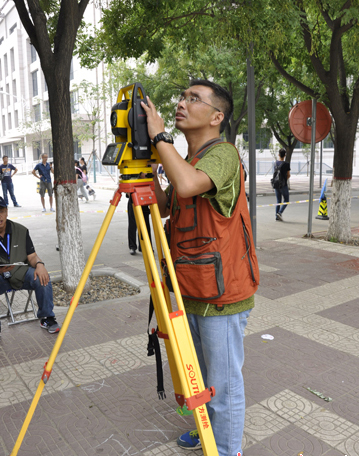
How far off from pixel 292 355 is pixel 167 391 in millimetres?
1180

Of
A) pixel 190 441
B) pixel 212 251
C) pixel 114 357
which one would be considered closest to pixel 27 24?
pixel 114 357

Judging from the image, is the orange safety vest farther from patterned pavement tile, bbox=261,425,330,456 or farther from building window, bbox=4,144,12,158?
building window, bbox=4,144,12,158

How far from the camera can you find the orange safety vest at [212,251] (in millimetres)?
2105

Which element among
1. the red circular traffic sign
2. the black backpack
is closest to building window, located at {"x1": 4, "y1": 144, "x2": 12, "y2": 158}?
the black backpack

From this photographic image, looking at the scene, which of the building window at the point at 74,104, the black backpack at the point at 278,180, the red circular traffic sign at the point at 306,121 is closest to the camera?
the red circular traffic sign at the point at 306,121

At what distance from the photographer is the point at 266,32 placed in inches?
239

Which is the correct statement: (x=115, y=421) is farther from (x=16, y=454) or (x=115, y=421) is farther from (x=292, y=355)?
(x=292, y=355)

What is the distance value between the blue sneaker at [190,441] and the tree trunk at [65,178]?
3178 millimetres

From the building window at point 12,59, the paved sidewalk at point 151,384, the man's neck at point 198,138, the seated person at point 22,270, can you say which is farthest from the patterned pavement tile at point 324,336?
the building window at point 12,59

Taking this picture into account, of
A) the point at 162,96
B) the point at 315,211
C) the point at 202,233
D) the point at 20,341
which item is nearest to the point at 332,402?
the point at 202,233

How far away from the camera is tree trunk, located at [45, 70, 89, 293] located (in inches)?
206

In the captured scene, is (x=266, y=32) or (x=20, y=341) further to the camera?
(x=266, y=32)

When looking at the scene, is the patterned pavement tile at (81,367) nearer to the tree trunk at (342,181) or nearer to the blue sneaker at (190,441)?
the blue sneaker at (190,441)

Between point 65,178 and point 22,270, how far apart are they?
4.41 feet
